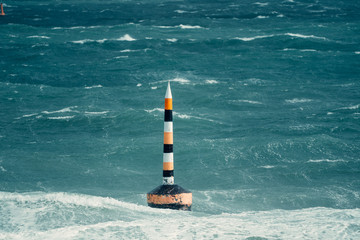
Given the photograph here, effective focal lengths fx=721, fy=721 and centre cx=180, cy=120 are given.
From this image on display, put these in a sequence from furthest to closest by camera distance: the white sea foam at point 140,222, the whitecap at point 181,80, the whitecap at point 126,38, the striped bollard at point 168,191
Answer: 1. the whitecap at point 126,38
2. the whitecap at point 181,80
3. the striped bollard at point 168,191
4. the white sea foam at point 140,222

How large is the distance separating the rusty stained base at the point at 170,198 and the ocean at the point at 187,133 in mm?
358

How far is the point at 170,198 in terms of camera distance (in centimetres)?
1199

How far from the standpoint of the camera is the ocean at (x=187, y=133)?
1081cm

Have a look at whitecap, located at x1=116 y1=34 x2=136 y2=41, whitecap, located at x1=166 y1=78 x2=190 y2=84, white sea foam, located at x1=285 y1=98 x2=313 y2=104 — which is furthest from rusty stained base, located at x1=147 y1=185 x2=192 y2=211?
whitecap, located at x1=116 y1=34 x2=136 y2=41

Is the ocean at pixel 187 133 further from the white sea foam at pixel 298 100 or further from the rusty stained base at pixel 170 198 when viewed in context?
the rusty stained base at pixel 170 198

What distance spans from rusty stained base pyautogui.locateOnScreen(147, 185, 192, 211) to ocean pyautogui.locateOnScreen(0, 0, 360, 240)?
0.36m

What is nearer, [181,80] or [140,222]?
[140,222]

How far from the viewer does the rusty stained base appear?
11992 mm

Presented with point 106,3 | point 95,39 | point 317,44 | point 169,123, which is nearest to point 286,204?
point 169,123

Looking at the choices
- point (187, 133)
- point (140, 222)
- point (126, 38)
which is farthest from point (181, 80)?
point (140, 222)

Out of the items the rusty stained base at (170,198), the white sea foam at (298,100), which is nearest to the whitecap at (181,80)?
the white sea foam at (298,100)

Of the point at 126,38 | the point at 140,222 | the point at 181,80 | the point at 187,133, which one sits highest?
the point at 140,222

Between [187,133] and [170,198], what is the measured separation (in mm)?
10879

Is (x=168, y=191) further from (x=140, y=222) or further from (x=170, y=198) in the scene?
(x=140, y=222)
